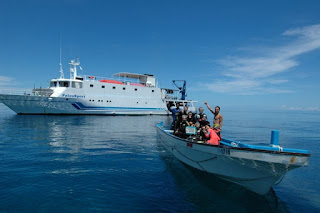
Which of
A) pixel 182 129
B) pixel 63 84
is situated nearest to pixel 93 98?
pixel 63 84

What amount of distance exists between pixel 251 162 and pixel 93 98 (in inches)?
1240

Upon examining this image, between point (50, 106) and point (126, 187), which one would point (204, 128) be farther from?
point (50, 106)

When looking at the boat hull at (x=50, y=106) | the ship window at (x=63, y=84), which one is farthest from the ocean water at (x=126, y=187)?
the ship window at (x=63, y=84)

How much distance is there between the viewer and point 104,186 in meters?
6.37

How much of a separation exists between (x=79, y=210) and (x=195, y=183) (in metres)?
3.91

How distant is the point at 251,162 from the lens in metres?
5.63

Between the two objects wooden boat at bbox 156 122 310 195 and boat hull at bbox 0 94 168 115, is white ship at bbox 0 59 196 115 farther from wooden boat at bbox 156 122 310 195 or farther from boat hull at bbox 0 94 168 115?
wooden boat at bbox 156 122 310 195

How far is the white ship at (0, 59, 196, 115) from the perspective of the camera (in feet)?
99.8

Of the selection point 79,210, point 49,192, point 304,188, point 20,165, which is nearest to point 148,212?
point 79,210

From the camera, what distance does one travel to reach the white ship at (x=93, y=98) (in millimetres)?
30406

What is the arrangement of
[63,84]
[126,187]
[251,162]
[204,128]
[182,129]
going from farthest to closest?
[63,84] < [182,129] < [204,128] < [126,187] < [251,162]

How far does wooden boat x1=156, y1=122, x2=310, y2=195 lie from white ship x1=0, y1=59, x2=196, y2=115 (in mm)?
28977

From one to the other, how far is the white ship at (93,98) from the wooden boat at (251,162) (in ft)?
95.1

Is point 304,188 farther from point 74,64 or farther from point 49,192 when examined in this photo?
point 74,64
